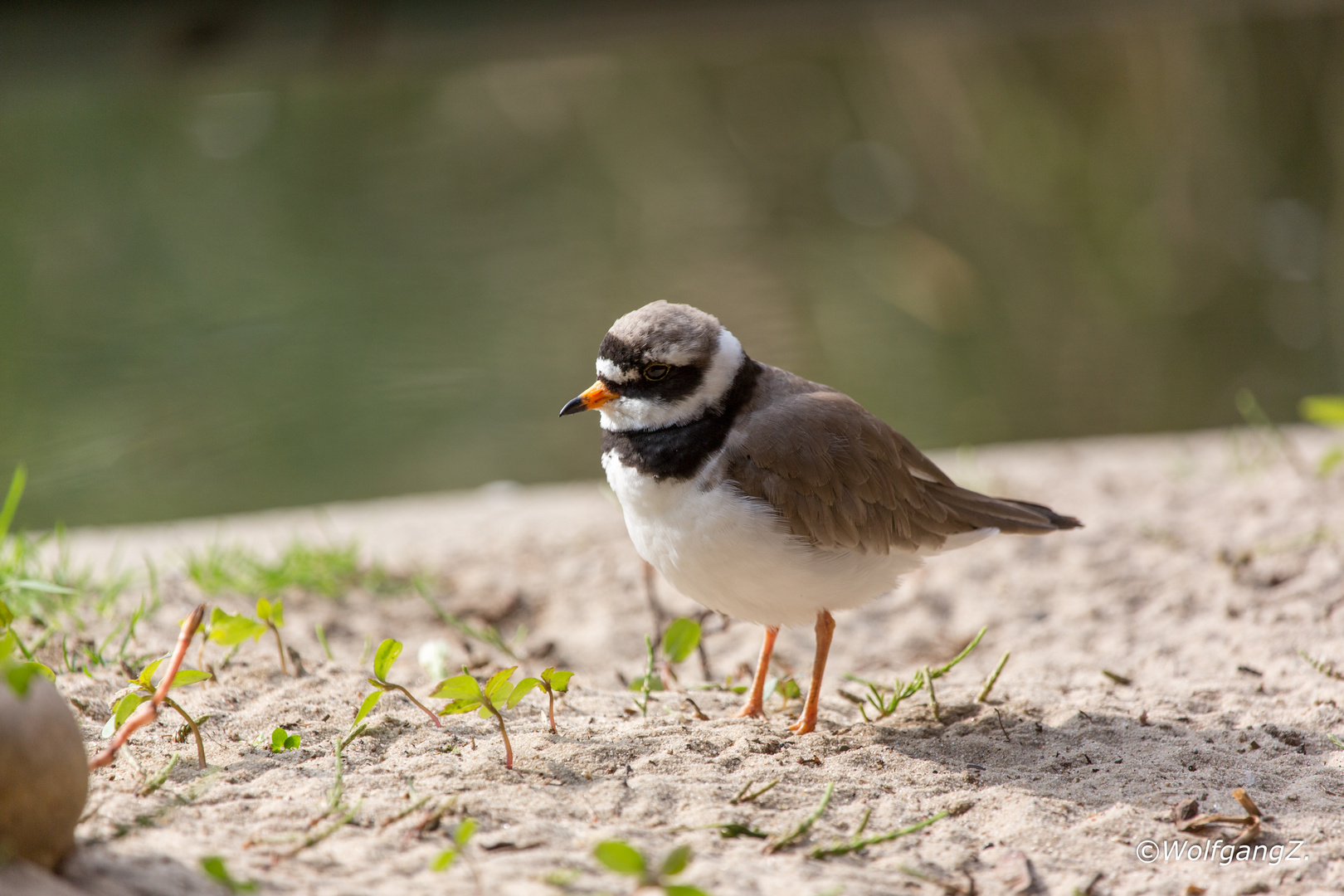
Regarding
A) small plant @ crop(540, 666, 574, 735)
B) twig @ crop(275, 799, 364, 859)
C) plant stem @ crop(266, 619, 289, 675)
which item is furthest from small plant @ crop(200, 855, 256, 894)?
plant stem @ crop(266, 619, 289, 675)

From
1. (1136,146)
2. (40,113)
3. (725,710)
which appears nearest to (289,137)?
(40,113)

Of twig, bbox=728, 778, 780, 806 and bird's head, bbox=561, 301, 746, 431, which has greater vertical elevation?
bird's head, bbox=561, 301, 746, 431

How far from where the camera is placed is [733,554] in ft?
10.7

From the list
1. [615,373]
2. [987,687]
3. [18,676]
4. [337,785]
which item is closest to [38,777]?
[18,676]

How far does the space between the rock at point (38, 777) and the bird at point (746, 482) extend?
1.66m

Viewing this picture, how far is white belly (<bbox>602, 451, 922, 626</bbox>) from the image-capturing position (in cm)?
328

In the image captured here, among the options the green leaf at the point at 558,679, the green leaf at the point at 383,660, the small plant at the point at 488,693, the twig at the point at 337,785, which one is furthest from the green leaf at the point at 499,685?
the twig at the point at 337,785

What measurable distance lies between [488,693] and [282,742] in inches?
21.0

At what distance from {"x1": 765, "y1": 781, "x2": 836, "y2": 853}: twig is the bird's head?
1.24 metres

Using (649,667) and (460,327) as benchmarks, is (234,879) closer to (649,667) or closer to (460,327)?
(649,667)

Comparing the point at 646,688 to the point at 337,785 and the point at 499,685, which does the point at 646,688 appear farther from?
the point at 337,785

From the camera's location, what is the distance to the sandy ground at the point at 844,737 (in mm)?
2494

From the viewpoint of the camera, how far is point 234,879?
2.20 metres

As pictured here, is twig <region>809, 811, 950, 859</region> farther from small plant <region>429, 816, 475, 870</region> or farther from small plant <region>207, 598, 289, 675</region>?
small plant <region>207, 598, 289, 675</region>
